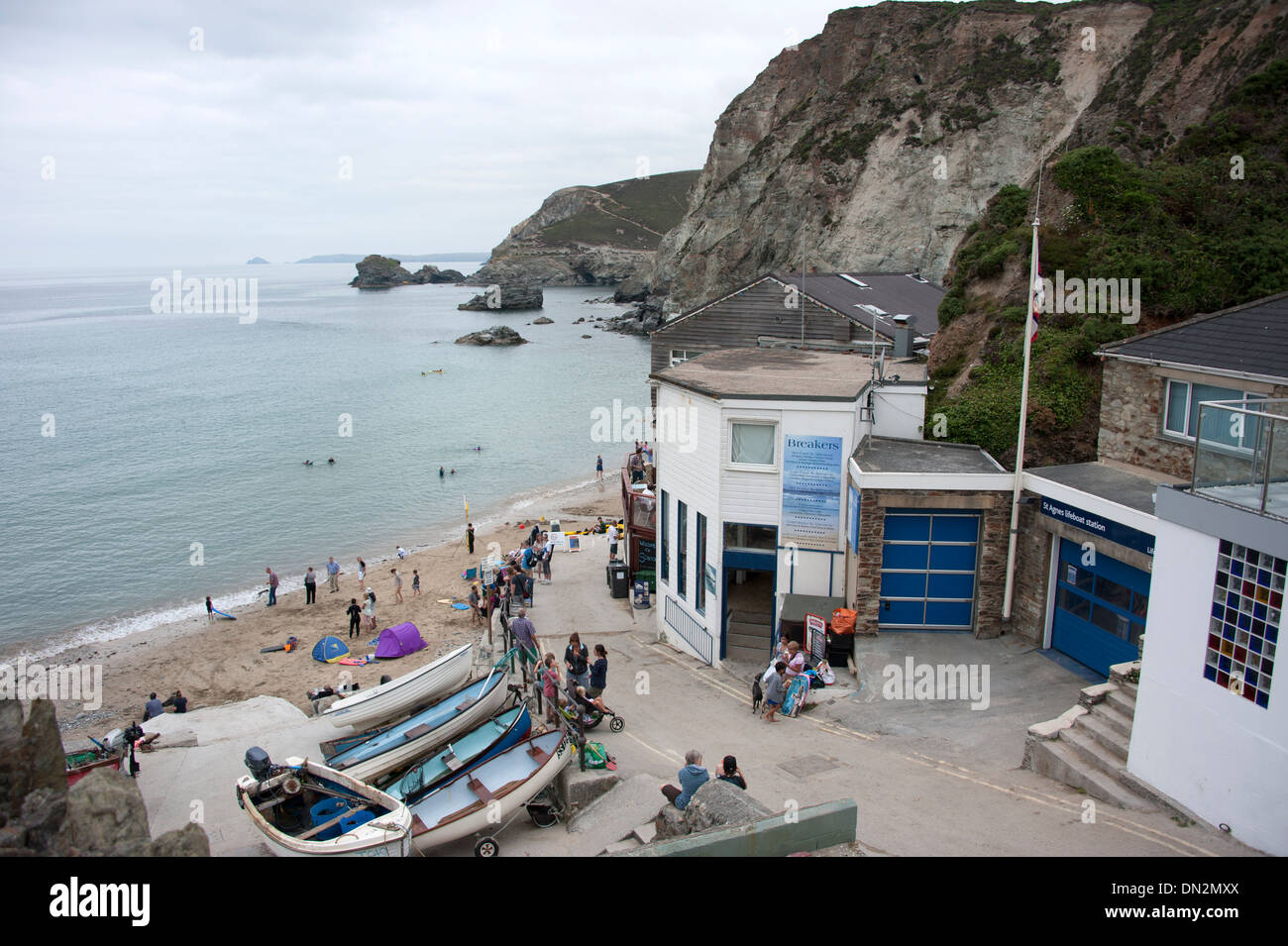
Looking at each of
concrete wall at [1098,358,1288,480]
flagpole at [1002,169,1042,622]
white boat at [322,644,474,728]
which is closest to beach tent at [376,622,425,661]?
white boat at [322,644,474,728]

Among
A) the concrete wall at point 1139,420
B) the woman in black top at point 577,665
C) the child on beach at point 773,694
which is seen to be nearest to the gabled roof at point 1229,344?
the concrete wall at point 1139,420

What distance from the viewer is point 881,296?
3762 cm

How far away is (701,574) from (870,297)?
21895mm

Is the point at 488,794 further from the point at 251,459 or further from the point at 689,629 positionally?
the point at 251,459

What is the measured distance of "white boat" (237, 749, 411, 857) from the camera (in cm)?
1077

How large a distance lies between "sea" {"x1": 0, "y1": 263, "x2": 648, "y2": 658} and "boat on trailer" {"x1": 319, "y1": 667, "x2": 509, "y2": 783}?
63.3 ft

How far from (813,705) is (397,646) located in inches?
538

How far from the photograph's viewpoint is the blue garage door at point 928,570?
1617 centimetres

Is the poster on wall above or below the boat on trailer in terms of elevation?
above

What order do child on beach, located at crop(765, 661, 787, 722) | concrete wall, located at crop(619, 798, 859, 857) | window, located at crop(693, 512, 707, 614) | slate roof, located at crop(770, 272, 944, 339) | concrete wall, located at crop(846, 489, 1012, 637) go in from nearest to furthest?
concrete wall, located at crop(619, 798, 859, 857), child on beach, located at crop(765, 661, 787, 722), concrete wall, located at crop(846, 489, 1012, 637), window, located at crop(693, 512, 707, 614), slate roof, located at crop(770, 272, 944, 339)

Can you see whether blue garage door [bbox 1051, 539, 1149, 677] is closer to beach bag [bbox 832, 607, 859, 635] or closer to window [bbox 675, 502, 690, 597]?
beach bag [bbox 832, 607, 859, 635]

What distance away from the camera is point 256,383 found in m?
89.9
